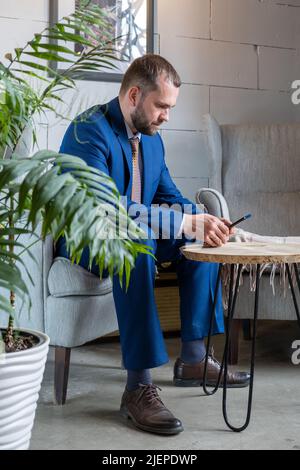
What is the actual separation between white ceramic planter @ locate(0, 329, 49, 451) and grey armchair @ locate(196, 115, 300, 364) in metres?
1.79

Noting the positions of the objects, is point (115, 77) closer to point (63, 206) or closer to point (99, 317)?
point (99, 317)

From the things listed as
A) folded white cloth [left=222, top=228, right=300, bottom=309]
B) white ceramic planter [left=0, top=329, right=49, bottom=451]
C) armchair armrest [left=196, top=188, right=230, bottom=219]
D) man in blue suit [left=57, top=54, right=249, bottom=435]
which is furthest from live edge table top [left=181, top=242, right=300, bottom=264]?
armchair armrest [left=196, top=188, right=230, bottom=219]

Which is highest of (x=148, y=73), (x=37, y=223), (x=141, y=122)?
(x=148, y=73)

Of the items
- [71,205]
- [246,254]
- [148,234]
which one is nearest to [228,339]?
[246,254]

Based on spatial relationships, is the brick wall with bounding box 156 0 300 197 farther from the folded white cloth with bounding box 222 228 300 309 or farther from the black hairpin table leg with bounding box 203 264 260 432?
the black hairpin table leg with bounding box 203 264 260 432

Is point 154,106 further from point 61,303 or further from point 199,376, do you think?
point 199,376

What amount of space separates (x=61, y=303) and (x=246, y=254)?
2.13 feet

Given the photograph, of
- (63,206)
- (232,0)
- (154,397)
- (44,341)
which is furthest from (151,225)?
(232,0)

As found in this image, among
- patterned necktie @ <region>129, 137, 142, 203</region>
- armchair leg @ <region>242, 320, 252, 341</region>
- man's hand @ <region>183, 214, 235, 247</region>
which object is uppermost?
patterned necktie @ <region>129, 137, 142, 203</region>

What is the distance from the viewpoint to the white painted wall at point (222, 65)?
3506 mm

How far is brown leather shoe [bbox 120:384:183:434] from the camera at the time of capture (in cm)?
203

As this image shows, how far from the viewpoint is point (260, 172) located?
10.8 feet

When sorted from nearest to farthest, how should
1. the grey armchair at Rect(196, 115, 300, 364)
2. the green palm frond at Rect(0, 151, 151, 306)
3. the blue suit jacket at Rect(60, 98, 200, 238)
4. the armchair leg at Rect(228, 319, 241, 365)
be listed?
1. the green palm frond at Rect(0, 151, 151, 306)
2. the blue suit jacket at Rect(60, 98, 200, 238)
3. the armchair leg at Rect(228, 319, 241, 365)
4. the grey armchair at Rect(196, 115, 300, 364)
